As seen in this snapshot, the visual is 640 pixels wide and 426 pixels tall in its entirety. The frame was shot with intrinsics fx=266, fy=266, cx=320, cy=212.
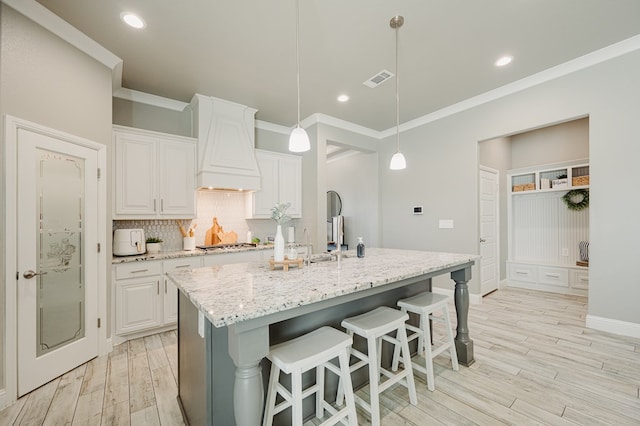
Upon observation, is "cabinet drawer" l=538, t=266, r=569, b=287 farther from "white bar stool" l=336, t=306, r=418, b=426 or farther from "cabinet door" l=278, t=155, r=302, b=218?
"cabinet door" l=278, t=155, r=302, b=218

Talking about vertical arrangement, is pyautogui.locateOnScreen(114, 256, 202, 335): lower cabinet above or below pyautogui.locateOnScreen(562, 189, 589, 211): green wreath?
below

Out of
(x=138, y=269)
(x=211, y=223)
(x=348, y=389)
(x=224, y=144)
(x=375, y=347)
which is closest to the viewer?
(x=348, y=389)

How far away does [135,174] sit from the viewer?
10.4ft

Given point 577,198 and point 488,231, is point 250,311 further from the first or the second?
point 577,198

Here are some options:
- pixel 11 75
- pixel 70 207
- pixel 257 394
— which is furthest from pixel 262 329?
pixel 11 75

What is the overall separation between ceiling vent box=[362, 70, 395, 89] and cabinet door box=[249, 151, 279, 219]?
1878 mm

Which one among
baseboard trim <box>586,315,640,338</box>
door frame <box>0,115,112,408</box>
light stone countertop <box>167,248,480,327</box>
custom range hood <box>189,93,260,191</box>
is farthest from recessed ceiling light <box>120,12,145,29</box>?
baseboard trim <box>586,315,640,338</box>

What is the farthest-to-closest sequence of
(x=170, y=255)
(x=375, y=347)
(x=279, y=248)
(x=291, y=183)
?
1. (x=291, y=183)
2. (x=170, y=255)
3. (x=279, y=248)
4. (x=375, y=347)

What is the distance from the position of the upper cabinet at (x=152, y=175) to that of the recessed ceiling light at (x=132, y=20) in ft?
3.89

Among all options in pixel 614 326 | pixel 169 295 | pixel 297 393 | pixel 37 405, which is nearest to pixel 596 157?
pixel 614 326

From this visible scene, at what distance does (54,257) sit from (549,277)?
6543 millimetres

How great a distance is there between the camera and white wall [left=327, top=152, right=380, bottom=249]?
209 inches

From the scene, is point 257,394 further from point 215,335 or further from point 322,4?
point 322,4

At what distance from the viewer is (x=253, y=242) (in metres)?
4.20
